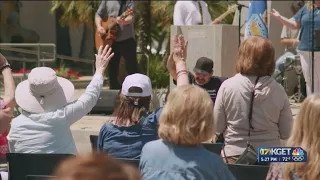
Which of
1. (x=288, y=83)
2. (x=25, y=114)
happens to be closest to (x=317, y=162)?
(x=25, y=114)

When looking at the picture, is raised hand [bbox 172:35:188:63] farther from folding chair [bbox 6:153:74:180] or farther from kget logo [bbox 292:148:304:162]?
kget logo [bbox 292:148:304:162]

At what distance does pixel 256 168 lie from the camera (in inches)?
167

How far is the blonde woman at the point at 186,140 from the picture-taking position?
12.0 ft

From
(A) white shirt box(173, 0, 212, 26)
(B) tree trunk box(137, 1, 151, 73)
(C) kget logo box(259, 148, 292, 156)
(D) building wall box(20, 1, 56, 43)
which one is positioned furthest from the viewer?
(D) building wall box(20, 1, 56, 43)

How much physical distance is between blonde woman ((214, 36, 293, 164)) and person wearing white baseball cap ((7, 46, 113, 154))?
103 centimetres

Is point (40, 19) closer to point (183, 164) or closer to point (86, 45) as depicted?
point (86, 45)

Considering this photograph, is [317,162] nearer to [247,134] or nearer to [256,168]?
[256,168]

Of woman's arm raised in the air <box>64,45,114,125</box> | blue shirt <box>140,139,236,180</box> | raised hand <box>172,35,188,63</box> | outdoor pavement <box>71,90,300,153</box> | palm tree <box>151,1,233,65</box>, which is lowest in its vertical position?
outdoor pavement <box>71,90,300,153</box>

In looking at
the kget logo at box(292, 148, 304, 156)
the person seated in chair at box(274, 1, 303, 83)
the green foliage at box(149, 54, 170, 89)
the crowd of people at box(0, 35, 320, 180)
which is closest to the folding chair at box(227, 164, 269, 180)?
the crowd of people at box(0, 35, 320, 180)

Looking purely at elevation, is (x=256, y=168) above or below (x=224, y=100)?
below

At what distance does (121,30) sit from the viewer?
9.70m

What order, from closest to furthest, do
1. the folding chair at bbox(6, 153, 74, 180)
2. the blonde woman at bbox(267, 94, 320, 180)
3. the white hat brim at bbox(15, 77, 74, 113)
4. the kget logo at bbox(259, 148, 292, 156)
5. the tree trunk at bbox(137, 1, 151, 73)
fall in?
the kget logo at bbox(259, 148, 292, 156) < the blonde woman at bbox(267, 94, 320, 180) < the folding chair at bbox(6, 153, 74, 180) < the white hat brim at bbox(15, 77, 74, 113) < the tree trunk at bbox(137, 1, 151, 73)

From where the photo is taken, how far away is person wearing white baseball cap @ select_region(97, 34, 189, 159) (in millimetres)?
4820

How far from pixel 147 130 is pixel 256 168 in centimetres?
88
